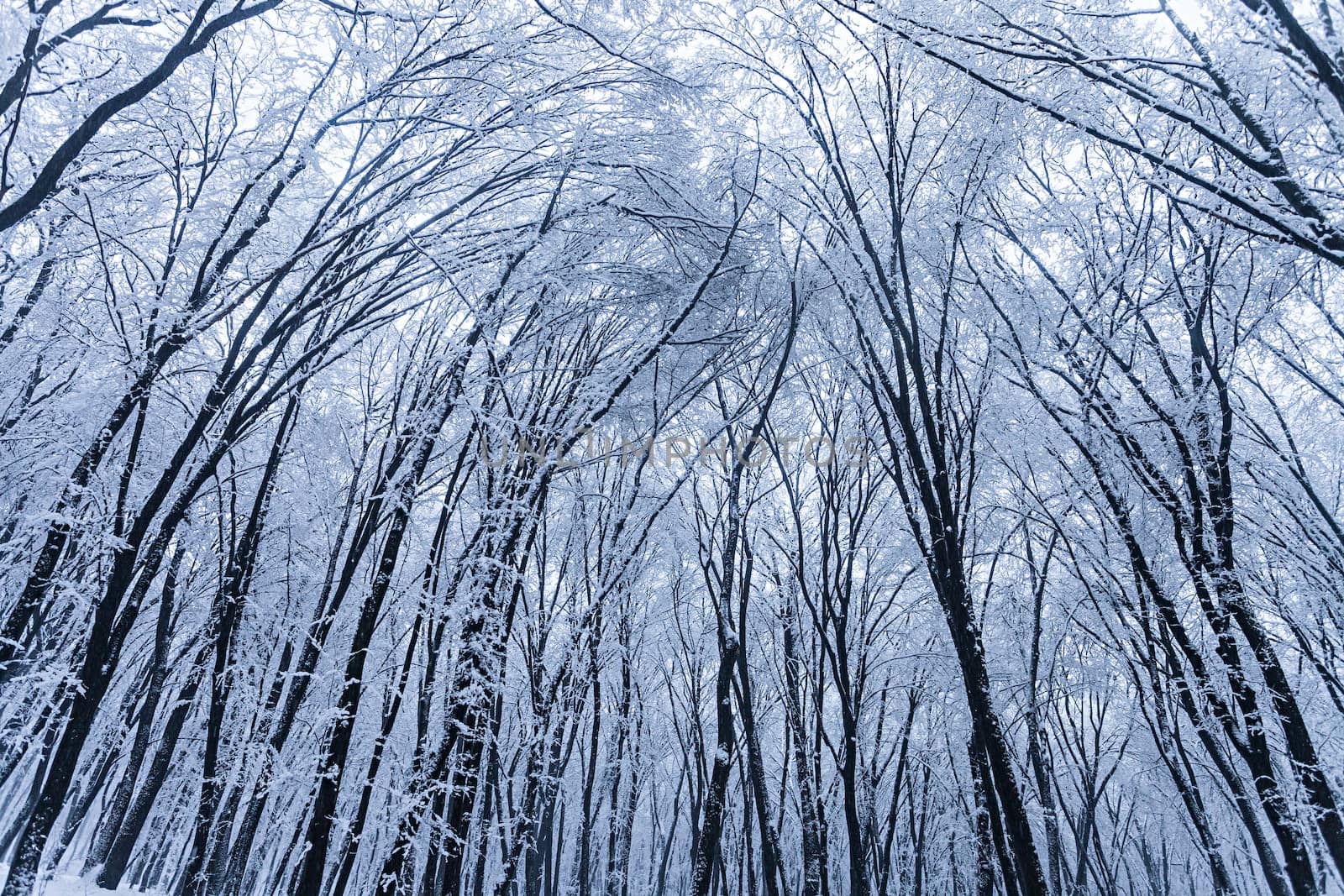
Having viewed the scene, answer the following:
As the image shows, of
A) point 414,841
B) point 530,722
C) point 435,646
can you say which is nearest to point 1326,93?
point 414,841

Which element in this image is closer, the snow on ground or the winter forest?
the winter forest

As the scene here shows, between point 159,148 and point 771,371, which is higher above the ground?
point 771,371

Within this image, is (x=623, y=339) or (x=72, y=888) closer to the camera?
(x=623, y=339)

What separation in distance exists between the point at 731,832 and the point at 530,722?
19975mm

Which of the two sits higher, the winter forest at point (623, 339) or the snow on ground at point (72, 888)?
the winter forest at point (623, 339)

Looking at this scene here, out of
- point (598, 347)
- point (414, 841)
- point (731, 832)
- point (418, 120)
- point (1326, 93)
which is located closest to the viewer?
point (1326, 93)

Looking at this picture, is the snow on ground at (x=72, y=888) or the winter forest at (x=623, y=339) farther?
the snow on ground at (x=72, y=888)

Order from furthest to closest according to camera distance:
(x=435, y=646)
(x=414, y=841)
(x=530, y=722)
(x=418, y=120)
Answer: (x=530, y=722), (x=435, y=646), (x=414, y=841), (x=418, y=120)

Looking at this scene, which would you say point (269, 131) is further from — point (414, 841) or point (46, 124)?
point (414, 841)

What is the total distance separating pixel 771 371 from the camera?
8.87 metres

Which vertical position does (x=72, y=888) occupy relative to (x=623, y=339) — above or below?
below

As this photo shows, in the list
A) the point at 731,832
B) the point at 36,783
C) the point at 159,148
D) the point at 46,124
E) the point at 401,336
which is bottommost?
the point at 36,783

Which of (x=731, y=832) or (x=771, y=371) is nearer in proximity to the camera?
(x=771, y=371)

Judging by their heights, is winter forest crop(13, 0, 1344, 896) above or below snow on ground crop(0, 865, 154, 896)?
above
